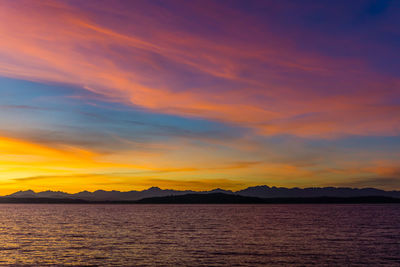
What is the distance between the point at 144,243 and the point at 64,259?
17101mm

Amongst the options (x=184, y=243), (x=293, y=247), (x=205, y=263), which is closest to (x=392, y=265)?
(x=293, y=247)

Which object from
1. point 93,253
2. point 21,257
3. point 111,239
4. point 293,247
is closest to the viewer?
point 21,257

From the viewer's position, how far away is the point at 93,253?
5222cm

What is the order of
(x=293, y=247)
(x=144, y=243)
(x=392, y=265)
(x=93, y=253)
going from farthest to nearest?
1. (x=144, y=243)
2. (x=293, y=247)
3. (x=93, y=253)
4. (x=392, y=265)

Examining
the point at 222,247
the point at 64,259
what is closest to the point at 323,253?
the point at 222,247

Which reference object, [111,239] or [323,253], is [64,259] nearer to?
[111,239]

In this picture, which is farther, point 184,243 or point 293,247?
point 184,243

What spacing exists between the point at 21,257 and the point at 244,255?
28.0 metres

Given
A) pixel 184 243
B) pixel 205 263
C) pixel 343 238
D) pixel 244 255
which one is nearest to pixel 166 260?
pixel 205 263

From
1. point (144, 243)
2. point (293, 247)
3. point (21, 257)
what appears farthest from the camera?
point (144, 243)

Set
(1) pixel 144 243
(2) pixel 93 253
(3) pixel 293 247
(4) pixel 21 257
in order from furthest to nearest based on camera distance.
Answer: (1) pixel 144 243, (3) pixel 293 247, (2) pixel 93 253, (4) pixel 21 257

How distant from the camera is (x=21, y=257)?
4866cm

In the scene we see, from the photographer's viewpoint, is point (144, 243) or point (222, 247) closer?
point (222, 247)

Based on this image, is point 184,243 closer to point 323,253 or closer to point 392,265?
point 323,253
